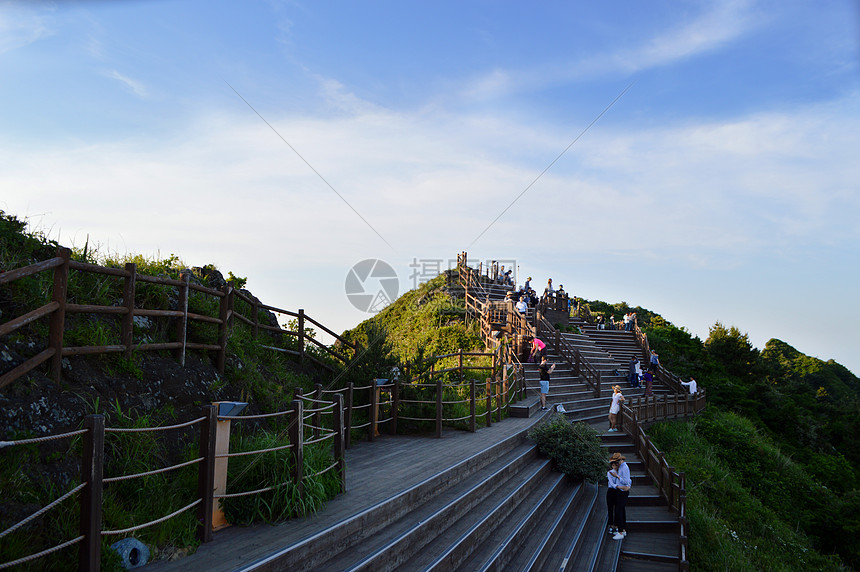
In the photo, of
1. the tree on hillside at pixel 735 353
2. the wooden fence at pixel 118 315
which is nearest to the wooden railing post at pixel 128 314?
the wooden fence at pixel 118 315

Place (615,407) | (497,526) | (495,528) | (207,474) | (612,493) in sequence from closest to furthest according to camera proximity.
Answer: (207,474) → (495,528) → (497,526) → (612,493) → (615,407)

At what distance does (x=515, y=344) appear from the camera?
2384cm

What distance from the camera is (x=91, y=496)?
12.7 feet

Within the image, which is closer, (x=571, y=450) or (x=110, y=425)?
(x=110, y=425)

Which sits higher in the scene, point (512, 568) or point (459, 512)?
point (459, 512)

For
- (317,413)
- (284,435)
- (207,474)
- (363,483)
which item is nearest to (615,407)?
(317,413)

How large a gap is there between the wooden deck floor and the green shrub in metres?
0.69

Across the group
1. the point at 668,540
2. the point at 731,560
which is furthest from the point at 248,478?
the point at 731,560

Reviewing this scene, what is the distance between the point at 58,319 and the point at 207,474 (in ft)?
7.98

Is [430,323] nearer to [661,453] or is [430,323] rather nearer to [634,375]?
[634,375]

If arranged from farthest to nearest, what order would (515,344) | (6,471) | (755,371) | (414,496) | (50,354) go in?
1. (755,371)
2. (515,344)
3. (414,496)
4. (50,354)
5. (6,471)

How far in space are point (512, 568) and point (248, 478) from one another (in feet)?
12.4

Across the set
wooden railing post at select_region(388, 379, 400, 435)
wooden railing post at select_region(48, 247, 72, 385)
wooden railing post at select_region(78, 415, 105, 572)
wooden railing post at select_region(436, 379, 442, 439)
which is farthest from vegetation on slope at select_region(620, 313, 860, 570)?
wooden railing post at select_region(48, 247, 72, 385)

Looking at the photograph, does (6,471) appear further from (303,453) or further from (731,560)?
(731,560)
